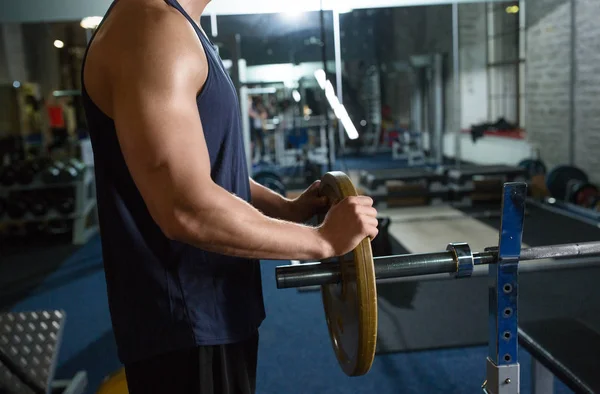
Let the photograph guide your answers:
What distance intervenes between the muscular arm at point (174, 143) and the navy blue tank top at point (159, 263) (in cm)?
7

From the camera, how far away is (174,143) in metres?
0.62

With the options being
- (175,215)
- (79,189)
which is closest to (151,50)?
(175,215)

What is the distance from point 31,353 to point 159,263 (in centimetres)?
111

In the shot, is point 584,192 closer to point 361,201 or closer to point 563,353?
point 563,353

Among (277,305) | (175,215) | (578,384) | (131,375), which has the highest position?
(175,215)

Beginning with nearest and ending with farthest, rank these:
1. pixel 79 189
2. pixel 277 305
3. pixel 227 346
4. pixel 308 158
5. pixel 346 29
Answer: pixel 227 346 → pixel 277 305 → pixel 79 189 → pixel 308 158 → pixel 346 29

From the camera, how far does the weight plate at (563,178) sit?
4340 millimetres

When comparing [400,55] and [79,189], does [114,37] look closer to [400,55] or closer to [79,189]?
[79,189]

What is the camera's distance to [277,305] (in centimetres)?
265

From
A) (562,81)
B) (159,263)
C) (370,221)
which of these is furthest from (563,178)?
(159,263)

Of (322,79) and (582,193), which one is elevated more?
(322,79)

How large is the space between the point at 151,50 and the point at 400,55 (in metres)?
7.43

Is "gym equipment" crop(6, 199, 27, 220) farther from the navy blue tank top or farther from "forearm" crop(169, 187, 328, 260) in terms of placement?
"forearm" crop(169, 187, 328, 260)

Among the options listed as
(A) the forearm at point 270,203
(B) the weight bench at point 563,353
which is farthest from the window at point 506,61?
(A) the forearm at point 270,203
